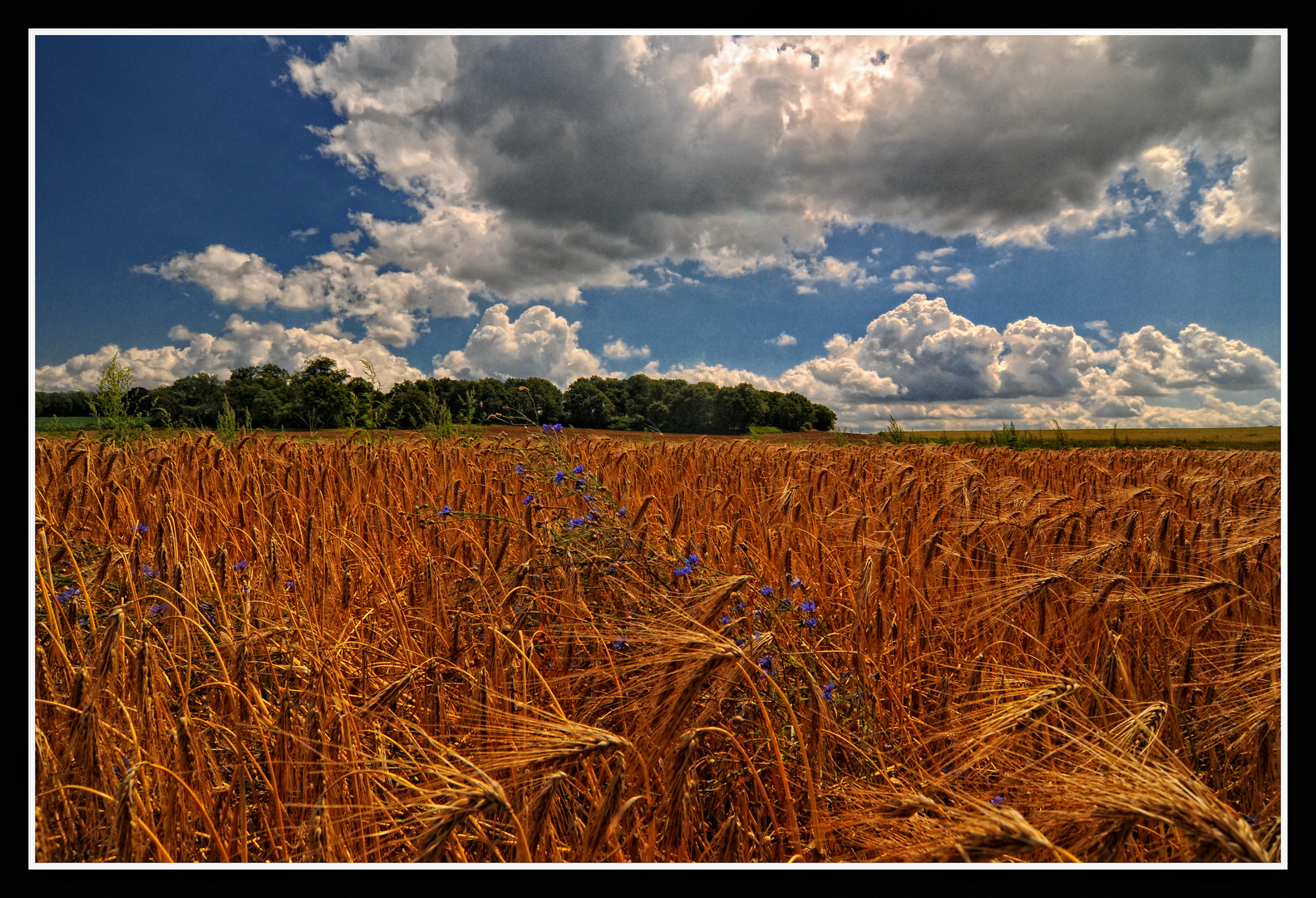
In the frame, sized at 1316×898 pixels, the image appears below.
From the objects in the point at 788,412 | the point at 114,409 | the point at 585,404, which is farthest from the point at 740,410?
the point at 114,409

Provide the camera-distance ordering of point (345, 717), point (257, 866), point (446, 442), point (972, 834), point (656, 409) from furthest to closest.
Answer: point (656, 409) < point (446, 442) < point (345, 717) < point (257, 866) < point (972, 834)

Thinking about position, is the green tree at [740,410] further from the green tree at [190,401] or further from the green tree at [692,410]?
the green tree at [190,401]

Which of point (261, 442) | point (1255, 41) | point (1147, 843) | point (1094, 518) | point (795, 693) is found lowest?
point (1147, 843)

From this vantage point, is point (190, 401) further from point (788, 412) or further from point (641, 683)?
point (788, 412)

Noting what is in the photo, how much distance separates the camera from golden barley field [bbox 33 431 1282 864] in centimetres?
109

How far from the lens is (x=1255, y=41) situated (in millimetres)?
1845

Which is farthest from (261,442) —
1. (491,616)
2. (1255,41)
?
(1255,41)

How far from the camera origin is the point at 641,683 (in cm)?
130

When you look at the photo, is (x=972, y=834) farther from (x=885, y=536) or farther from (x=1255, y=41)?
(x=1255, y=41)

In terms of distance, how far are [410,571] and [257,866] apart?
189cm

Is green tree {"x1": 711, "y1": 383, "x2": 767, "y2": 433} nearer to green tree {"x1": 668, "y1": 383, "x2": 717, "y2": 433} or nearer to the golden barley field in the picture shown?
green tree {"x1": 668, "y1": 383, "x2": 717, "y2": 433}

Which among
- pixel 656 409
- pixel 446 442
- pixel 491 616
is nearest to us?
pixel 491 616

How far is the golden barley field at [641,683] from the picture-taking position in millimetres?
1092

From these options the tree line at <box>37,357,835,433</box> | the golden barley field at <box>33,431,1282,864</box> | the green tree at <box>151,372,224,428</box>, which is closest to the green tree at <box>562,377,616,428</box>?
the tree line at <box>37,357,835,433</box>
